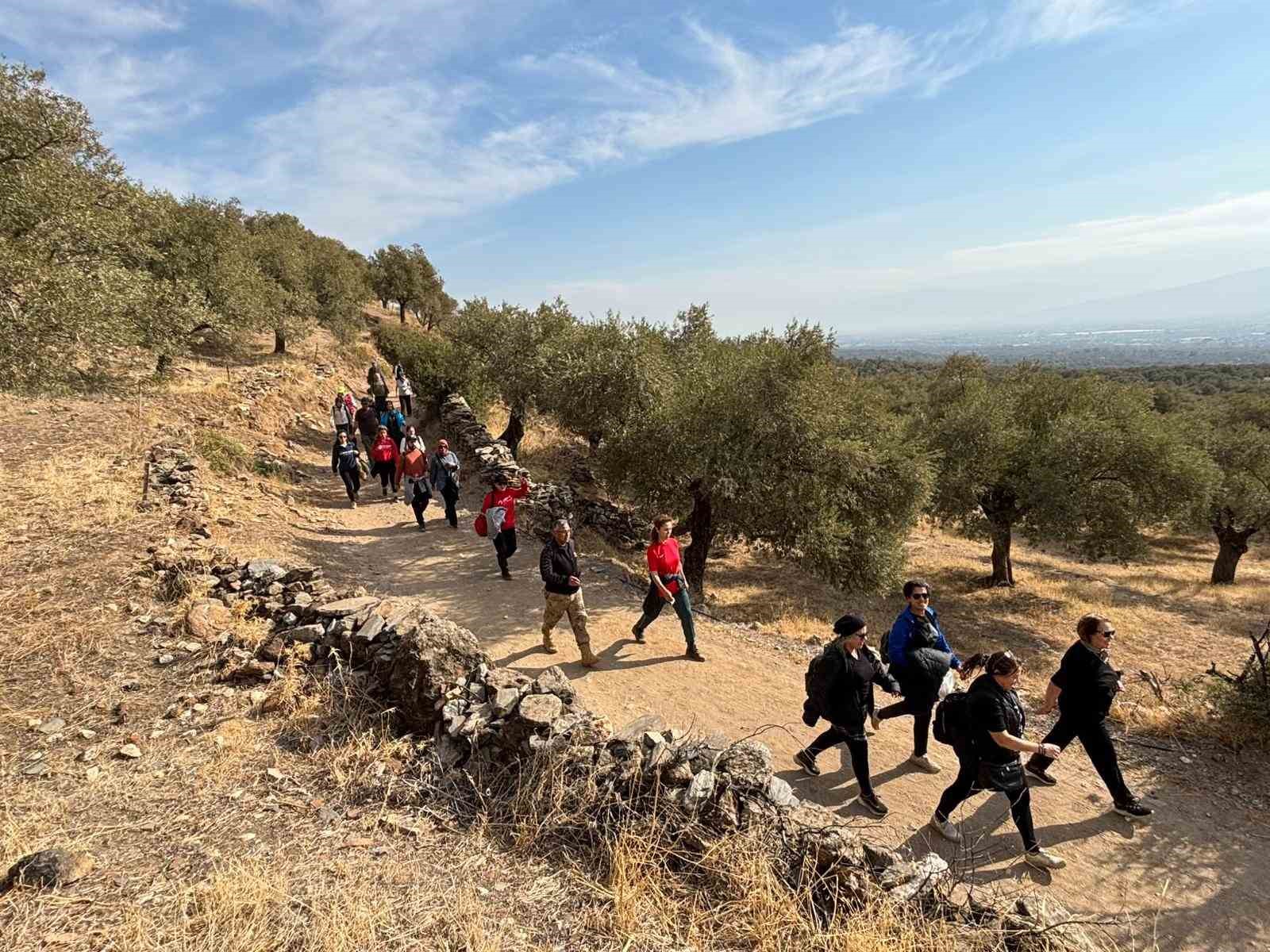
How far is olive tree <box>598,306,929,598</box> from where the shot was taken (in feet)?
49.6

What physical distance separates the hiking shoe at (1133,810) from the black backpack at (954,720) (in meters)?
2.82

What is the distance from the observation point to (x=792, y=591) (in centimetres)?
2023

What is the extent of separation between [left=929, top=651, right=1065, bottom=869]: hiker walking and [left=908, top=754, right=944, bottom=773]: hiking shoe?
1417mm

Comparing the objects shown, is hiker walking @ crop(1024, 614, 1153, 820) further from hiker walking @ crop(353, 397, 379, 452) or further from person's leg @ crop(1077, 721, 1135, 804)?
hiker walking @ crop(353, 397, 379, 452)

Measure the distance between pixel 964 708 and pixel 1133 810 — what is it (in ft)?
10.8

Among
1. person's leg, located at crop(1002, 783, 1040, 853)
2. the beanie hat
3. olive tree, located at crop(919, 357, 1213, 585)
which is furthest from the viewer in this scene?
olive tree, located at crop(919, 357, 1213, 585)

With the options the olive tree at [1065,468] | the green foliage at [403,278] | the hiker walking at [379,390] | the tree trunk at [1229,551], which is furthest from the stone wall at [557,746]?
the green foliage at [403,278]

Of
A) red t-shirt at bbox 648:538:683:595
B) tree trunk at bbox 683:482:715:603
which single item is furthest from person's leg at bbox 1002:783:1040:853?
tree trunk at bbox 683:482:715:603

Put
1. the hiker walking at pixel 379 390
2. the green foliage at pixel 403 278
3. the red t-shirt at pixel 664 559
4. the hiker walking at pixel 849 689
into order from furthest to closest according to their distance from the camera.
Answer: the green foliage at pixel 403 278, the hiker walking at pixel 379 390, the red t-shirt at pixel 664 559, the hiker walking at pixel 849 689

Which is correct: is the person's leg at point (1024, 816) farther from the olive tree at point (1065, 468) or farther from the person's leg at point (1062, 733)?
the olive tree at point (1065, 468)

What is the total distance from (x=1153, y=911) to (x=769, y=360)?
12.8 m

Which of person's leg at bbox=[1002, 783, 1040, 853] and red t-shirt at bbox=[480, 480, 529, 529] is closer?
person's leg at bbox=[1002, 783, 1040, 853]

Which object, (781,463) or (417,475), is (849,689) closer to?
(781,463)

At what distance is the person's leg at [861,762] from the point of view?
20.6 feet
